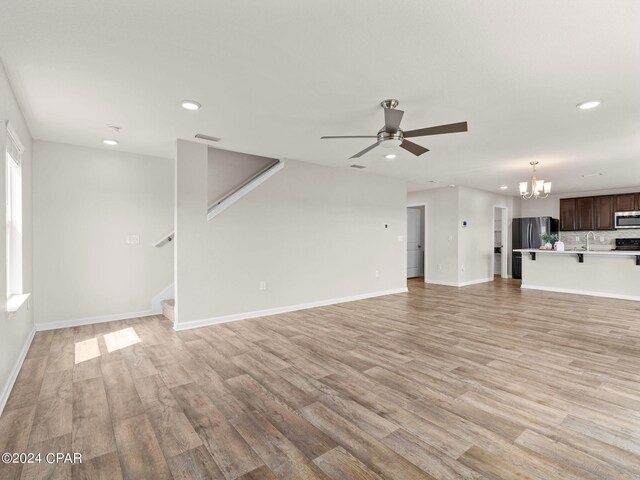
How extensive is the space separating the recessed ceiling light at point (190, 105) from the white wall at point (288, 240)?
123cm

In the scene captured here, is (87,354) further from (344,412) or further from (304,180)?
(304,180)

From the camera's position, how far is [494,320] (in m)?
4.77

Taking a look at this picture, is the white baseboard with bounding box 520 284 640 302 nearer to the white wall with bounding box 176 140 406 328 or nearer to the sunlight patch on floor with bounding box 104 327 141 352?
the white wall with bounding box 176 140 406 328

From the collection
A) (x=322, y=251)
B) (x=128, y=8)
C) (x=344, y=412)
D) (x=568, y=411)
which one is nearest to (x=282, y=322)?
(x=322, y=251)

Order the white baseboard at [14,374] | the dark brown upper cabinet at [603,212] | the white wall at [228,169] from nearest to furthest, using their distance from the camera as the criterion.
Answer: the white baseboard at [14,374]
the white wall at [228,169]
the dark brown upper cabinet at [603,212]

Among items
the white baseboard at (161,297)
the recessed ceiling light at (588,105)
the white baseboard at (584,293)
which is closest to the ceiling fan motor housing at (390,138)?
the recessed ceiling light at (588,105)

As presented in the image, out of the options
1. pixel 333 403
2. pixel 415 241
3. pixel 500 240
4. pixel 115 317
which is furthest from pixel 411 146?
pixel 500 240

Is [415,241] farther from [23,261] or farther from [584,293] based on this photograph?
[23,261]

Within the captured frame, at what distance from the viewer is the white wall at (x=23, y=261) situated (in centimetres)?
Answer: 245

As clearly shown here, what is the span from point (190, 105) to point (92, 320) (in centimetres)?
343

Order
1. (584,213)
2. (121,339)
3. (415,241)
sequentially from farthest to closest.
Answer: (415,241), (584,213), (121,339)

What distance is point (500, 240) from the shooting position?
10.2 meters

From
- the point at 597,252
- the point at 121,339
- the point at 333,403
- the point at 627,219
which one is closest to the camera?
the point at 333,403

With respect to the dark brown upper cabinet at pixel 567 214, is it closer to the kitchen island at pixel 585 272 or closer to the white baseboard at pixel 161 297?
the kitchen island at pixel 585 272
